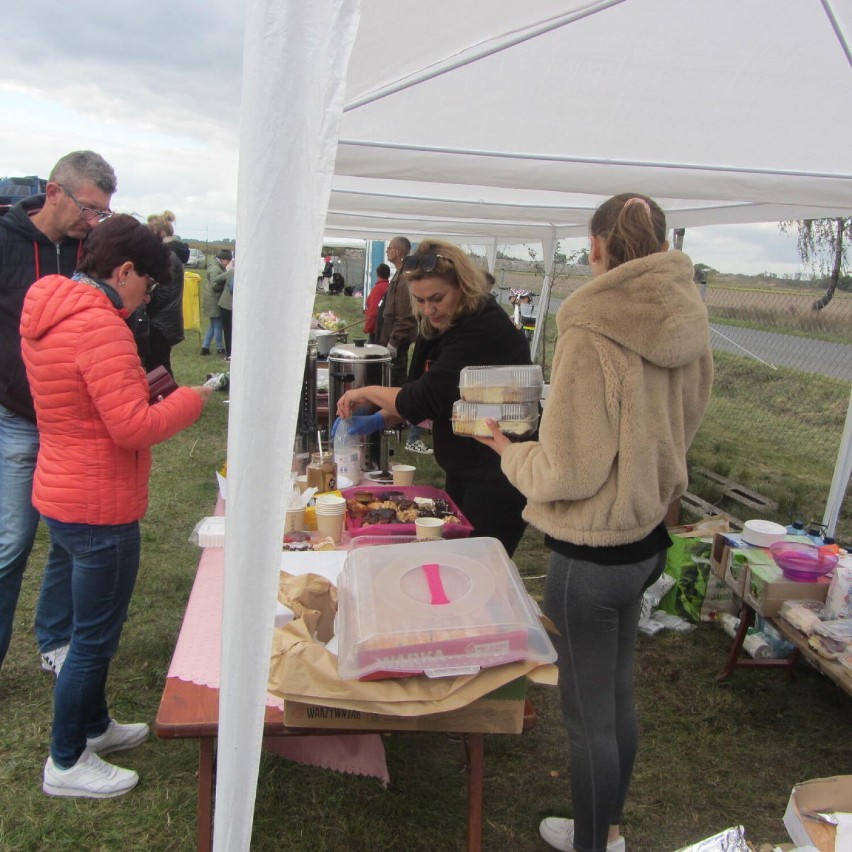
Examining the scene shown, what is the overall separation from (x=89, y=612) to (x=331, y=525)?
810 mm

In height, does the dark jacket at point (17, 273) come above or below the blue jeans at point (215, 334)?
above

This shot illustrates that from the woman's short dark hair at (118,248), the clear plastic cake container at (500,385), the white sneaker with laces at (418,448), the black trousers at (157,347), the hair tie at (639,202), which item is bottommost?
the white sneaker with laces at (418,448)

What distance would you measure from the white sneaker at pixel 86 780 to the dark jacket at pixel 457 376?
1587 millimetres

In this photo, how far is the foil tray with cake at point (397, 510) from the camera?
7.86ft

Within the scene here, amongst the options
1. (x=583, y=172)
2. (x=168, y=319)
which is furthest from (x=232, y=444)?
(x=168, y=319)

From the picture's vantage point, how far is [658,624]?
366cm

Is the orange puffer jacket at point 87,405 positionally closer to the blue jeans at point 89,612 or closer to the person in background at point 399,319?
the blue jeans at point 89,612

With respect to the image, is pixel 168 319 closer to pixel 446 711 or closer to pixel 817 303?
pixel 446 711

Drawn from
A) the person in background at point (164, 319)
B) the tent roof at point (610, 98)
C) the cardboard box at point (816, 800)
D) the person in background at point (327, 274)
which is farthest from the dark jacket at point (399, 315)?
the person in background at point (327, 274)

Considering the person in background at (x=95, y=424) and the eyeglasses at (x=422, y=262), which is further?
the eyeglasses at (x=422, y=262)

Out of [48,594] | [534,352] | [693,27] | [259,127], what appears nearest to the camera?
[259,127]

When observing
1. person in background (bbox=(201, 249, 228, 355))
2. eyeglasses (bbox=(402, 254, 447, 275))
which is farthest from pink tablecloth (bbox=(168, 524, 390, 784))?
person in background (bbox=(201, 249, 228, 355))

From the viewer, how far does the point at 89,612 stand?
2.06m

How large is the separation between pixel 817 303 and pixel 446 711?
6897mm
